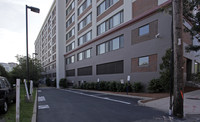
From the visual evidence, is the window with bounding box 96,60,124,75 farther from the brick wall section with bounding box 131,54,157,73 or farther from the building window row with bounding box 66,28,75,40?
the building window row with bounding box 66,28,75,40

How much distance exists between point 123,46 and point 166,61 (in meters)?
8.21

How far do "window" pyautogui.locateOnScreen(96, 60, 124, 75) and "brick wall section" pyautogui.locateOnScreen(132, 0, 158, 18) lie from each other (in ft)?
20.4

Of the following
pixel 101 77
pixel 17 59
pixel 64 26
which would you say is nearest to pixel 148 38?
pixel 101 77

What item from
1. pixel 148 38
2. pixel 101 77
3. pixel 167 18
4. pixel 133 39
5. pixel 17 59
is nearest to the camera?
pixel 167 18

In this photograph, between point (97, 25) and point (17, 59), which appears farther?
point (17, 59)

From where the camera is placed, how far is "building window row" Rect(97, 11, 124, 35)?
20797 mm

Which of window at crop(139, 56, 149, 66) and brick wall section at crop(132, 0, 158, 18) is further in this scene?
window at crop(139, 56, 149, 66)

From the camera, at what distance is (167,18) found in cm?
1423

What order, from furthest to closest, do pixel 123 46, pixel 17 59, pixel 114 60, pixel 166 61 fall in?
1. pixel 17 59
2. pixel 114 60
3. pixel 123 46
4. pixel 166 61

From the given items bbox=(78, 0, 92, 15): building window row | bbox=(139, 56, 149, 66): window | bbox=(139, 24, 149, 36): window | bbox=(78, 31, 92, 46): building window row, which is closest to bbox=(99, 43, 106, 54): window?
bbox=(78, 31, 92, 46): building window row

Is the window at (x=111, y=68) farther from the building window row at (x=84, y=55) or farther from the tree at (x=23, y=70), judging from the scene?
the tree at (x=23, y=70)

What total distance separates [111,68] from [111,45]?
3322mm

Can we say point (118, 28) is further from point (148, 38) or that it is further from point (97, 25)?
point (97, 25)

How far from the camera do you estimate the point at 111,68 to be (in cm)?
2238
